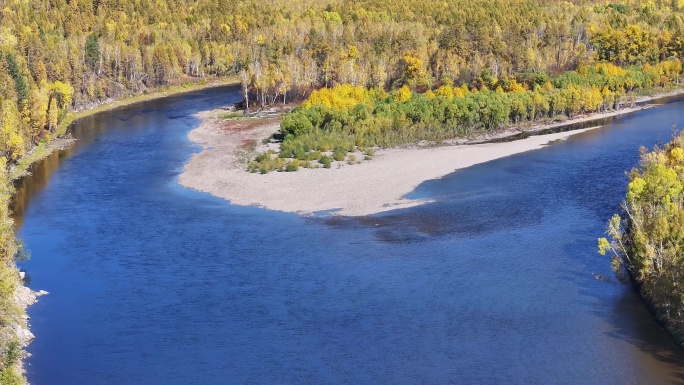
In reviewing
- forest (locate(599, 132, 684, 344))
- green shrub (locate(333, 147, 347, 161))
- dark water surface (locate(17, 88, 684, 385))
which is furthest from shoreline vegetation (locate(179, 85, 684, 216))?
forest (locate(599, 132, 684, 344))

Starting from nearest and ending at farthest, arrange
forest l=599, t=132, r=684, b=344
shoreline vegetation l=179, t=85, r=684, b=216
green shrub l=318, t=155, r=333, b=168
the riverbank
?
forest l=599, t=132, r=684, b=344 → shoreline vegetation l=179, t=85, r=684, b=216 → green shrub l=318, t=155, r=333, b=168 → the riverbank

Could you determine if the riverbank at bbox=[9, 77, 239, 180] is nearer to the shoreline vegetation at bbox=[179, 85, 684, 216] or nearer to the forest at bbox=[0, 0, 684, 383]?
the forest at bbox=[0, 0, 684, 383]

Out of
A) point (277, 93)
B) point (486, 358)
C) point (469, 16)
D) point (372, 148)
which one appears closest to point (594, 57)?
point (469, 16)

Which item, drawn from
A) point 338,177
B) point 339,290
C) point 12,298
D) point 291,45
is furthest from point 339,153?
point 291,45

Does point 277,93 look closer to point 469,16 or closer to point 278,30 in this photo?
point 278,30

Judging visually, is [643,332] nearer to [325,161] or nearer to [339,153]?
[325,161]

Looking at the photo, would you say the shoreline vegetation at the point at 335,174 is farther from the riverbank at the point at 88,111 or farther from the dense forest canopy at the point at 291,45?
the dense forest canopy at the point at 291,45
